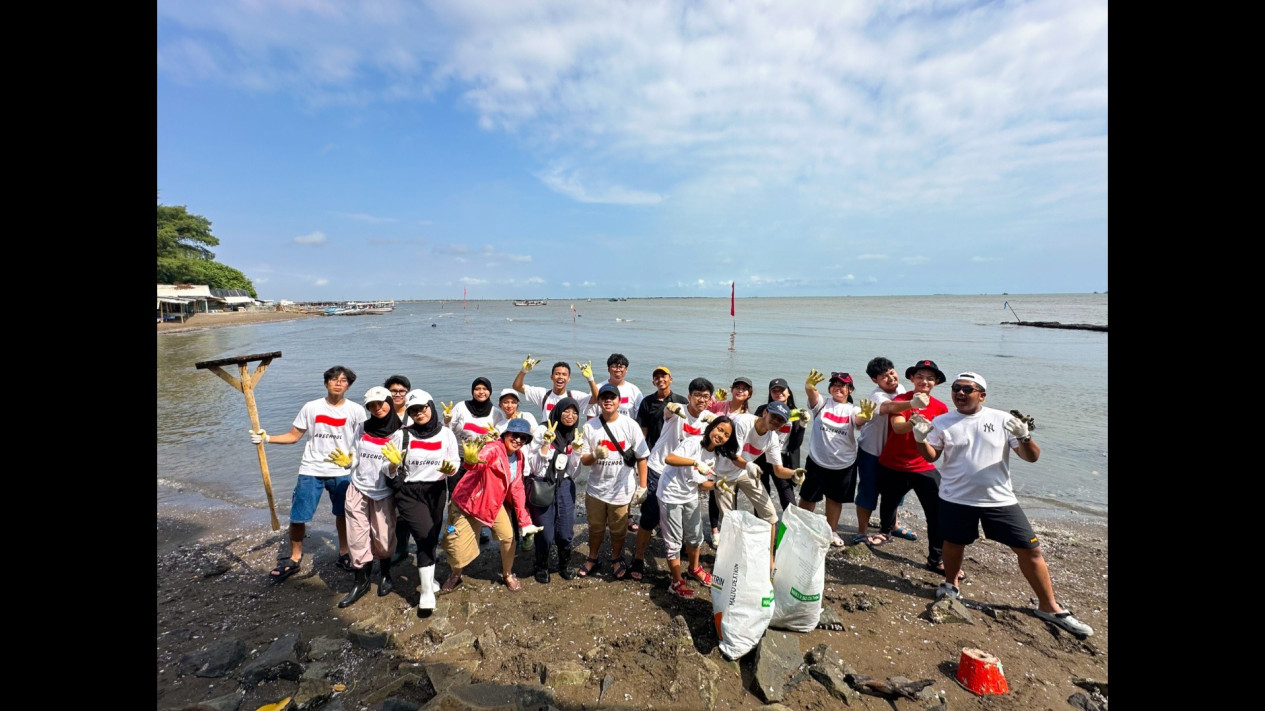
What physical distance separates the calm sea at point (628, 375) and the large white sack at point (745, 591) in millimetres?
3880

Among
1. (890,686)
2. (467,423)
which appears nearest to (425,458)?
(467,423)

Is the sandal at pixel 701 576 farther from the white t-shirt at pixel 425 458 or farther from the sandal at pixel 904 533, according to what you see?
the sandal at pixel 904 533

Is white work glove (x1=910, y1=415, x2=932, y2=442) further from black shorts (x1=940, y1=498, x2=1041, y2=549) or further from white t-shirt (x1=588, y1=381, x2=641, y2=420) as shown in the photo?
white t-shirt (x1=588, y1=381, x2=641, y2=420)

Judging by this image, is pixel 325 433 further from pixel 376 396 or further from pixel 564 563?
pixel 564 563

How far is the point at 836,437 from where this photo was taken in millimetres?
5465

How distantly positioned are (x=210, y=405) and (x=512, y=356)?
12.4m

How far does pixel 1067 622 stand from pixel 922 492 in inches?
60.7

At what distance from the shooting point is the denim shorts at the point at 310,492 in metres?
Result: 5.00

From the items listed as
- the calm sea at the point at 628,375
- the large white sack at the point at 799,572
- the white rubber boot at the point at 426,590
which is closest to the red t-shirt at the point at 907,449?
the calm sea at the point at 628,375

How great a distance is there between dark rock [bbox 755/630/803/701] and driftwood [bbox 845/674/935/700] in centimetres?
41

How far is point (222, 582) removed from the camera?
514 centimetres
